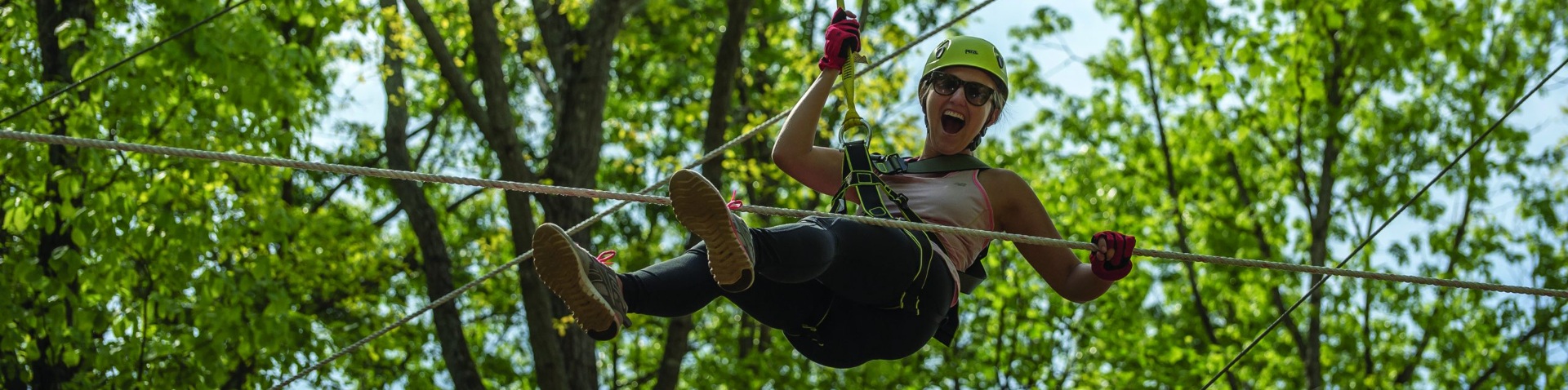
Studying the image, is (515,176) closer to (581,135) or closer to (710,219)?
(581,135)

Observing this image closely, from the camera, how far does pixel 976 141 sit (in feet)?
13.3

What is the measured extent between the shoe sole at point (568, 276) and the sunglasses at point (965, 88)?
1.26m

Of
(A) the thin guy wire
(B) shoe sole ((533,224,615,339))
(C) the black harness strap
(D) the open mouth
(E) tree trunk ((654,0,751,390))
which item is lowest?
(B) shoe sole ((533,224,615,339))

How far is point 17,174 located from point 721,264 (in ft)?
18.0

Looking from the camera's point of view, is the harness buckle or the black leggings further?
the harness buckle

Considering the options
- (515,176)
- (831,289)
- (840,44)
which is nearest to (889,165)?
(840,44)

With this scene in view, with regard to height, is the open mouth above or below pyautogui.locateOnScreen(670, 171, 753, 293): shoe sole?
above

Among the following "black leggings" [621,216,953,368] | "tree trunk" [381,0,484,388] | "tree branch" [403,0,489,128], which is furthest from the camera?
"tree trunk" [381,0,484,388]

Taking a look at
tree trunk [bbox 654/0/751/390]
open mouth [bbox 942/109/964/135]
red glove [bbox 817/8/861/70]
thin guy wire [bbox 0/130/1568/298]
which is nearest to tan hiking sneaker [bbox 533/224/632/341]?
thin guy wire [bbox 0/130/1568/298]

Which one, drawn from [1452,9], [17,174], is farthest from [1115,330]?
[17,174]

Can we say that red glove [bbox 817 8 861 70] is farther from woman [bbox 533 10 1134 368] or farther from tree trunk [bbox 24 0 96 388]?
tree trunk [bbox 24 0 96 388]

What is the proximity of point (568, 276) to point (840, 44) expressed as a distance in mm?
1049

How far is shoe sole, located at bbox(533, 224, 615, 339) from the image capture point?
3.04 m

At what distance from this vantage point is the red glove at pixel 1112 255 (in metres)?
3.52
